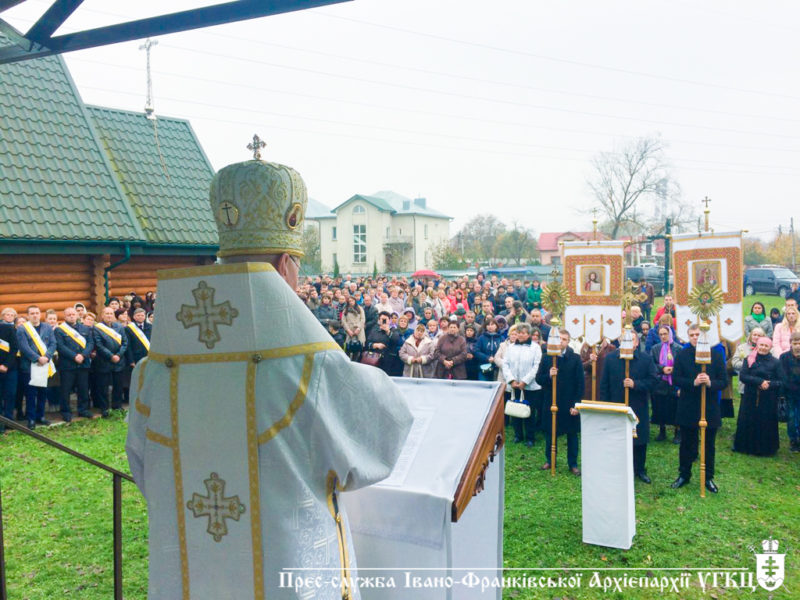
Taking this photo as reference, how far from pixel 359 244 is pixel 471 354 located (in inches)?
2009

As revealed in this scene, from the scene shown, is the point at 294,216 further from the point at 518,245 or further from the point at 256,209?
the point at 518,245

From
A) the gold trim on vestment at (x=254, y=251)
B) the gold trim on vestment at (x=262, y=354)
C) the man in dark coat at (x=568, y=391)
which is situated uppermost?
the gold trim on vestment at (x=254, y=251)

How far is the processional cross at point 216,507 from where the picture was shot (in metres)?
2.10

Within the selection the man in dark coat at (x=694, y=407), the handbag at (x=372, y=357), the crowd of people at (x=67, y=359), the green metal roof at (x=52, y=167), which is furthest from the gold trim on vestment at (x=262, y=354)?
the green metal roof at (x=52, y=167)

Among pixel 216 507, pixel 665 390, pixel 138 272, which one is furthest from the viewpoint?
pixel 138 272

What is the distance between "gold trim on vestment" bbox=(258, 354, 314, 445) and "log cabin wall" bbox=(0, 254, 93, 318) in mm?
10789

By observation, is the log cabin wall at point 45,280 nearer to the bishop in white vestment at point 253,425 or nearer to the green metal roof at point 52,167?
the green metal roof at point 52,167

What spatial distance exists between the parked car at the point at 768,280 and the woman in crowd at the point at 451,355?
29.5 metres

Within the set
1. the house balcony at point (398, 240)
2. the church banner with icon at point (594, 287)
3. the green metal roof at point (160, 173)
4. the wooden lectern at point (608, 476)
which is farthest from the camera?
the house balcony at point (398, 240)

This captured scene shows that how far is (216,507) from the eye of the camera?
6.97 feet

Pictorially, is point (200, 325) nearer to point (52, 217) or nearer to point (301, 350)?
point (301, 350)

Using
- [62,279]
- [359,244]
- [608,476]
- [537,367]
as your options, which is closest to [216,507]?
[608,476]

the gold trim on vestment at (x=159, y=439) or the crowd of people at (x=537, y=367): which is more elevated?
the gold trim on vestment at (x=159, y=439)

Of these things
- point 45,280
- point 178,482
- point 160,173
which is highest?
point 160,173
